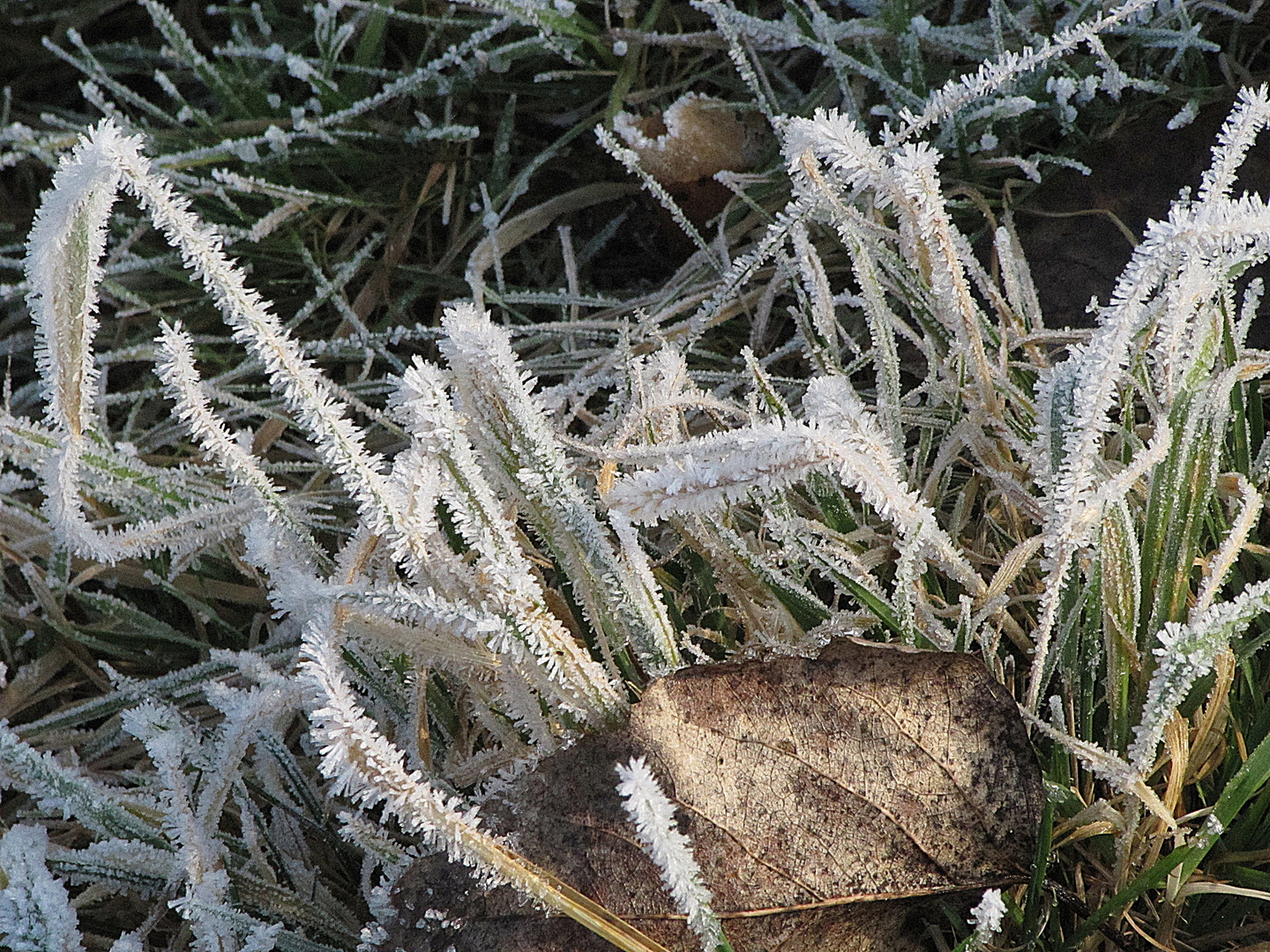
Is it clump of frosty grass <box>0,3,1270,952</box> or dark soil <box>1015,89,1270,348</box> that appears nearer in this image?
clump of frosty grass <box>0,3,1270,952</box>

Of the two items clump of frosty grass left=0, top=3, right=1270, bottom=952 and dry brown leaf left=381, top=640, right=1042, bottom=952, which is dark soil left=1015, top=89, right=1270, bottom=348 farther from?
dry brown leaf left=381, top=640, right=1042, bottom=952

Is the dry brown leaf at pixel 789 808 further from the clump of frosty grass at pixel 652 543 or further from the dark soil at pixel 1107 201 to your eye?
the dark soil at pixel 1107 201

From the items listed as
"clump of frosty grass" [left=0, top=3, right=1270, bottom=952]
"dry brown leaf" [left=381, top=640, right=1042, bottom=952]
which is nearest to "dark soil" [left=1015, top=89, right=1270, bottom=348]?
"clump of frosty grass" [left=0, top=3, right=1270, bottom=952]

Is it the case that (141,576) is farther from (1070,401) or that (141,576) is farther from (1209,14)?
(1209,14)

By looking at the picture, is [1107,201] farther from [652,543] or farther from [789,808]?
[789,808]

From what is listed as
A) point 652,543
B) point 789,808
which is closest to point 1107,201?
point 652,543

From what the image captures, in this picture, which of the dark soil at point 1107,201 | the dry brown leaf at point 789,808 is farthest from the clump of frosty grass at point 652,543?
the dark soil at point 1107,201
